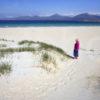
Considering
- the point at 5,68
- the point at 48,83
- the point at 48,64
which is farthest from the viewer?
the point at 48,64

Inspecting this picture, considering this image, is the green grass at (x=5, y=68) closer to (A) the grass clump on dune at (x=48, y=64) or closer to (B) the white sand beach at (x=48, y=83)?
(B) the white sand beach at (x=48, y=83)

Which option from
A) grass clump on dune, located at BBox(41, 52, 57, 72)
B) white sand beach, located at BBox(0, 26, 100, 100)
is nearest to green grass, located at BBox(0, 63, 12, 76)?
white sand beach, located at BBox(0, 26, 100, 100)

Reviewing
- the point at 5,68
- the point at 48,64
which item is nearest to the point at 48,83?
the point at 5,68

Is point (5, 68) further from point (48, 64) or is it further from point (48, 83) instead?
point (48, 64)

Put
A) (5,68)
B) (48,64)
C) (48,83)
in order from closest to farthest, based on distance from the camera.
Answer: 1. (48,83)
2. (5,68)
3. (48,64)

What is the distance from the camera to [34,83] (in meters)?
7.70

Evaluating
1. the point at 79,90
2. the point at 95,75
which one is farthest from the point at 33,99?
the point at 95,75

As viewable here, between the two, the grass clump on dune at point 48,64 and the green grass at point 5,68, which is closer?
the green grass at point 5,68

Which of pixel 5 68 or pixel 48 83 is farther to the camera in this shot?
pixel 5 68

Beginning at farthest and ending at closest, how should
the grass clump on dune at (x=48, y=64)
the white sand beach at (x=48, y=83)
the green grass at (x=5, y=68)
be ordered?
the grass clump on dune at (x=48, y=64) < the green grass at (x=5, y=68) < the white sand beach at (x=48, y=83)

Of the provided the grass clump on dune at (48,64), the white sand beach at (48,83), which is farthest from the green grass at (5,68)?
the grass clump on dune at (48,64)

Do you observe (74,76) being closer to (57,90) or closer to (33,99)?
(57,90)

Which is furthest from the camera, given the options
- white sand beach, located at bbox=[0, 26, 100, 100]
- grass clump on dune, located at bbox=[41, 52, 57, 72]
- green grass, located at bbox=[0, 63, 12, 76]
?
grass clump on dune, located at bbox=[41, 52, 57, 72]

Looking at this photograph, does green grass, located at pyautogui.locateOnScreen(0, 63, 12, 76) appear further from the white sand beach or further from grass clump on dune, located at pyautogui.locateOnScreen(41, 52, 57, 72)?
grass clump on dune, located at pyautogui.locateOnScreen(41, 52, 57, 72)
